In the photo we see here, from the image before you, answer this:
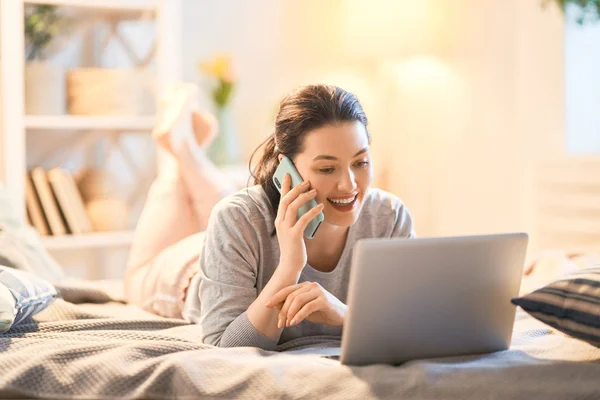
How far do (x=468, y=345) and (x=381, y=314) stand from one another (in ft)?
0.72

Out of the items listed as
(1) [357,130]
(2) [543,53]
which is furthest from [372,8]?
(1) [357,130]

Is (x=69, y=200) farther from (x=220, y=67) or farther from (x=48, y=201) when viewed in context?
(x=220, y=67)

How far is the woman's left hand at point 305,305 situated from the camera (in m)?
1.50

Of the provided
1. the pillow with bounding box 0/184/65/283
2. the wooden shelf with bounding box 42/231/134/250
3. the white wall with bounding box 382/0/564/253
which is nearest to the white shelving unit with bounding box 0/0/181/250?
the wooden shelf with bounding box 42/231/134/250

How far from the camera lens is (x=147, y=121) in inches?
140

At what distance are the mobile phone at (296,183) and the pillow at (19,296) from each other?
1.74 ft

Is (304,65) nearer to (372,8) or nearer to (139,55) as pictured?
(372,8)

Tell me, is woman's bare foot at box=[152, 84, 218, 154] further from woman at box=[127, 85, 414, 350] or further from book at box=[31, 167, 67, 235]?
woman at box=[127, 85, 414, 350]

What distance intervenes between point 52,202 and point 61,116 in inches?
13.3

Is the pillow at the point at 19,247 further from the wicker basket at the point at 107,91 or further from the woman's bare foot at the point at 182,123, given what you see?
the wicker basket at the point at 107,91

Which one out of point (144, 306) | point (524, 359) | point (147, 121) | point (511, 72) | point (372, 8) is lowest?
point (144, 306)

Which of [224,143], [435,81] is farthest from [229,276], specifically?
[435,81]

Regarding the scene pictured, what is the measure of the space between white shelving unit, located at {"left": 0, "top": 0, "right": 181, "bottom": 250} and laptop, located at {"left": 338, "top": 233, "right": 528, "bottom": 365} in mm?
2061

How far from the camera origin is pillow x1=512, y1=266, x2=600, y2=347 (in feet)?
4.69
